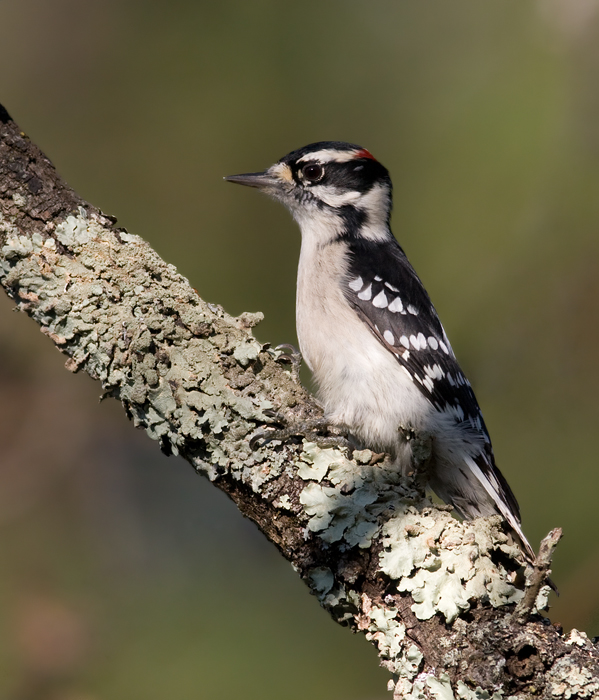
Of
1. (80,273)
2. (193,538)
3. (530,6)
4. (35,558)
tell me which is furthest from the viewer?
(530,6)

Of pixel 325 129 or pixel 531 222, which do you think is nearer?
pixel 531 222

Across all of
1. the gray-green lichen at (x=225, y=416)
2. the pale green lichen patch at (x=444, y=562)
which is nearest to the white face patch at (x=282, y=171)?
the gray-green lichen at (x=225, y=416)

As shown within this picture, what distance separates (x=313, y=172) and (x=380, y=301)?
2.90 ft

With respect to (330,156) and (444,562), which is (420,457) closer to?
(444,562)

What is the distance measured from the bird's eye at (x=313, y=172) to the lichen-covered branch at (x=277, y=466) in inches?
53.5

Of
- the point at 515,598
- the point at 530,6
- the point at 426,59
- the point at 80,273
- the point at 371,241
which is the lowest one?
the point at 515,598

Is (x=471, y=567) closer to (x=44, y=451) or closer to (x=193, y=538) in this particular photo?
(x=193, y=538)

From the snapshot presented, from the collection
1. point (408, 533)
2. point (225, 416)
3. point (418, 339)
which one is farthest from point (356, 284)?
point (408, 533)

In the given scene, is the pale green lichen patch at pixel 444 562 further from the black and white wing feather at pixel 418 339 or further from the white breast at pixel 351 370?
the black and white wing feather at pixel 418 339

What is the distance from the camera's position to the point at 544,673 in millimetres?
1479

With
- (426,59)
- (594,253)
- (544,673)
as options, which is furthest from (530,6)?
(544,673)

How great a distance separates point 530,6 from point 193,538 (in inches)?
131

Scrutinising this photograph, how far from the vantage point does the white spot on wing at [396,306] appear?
2.94 metres

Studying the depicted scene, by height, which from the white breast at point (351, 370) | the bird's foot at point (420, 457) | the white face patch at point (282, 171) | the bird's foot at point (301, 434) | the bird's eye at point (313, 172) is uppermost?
the bird's eye at point (313, 172)
